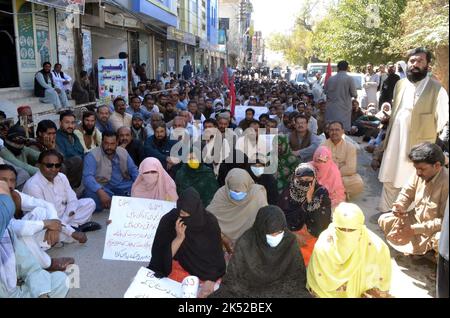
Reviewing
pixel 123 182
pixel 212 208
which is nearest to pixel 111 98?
pixel 123 182

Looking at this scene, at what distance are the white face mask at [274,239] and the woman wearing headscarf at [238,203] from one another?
854 millimetres

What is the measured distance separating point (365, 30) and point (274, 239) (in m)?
14.2

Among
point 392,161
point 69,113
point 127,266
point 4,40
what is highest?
point 4,40

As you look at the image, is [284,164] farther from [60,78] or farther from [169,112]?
[60,78]

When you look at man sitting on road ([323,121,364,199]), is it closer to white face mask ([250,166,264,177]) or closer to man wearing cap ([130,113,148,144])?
white face mask ([250,166,264,177])

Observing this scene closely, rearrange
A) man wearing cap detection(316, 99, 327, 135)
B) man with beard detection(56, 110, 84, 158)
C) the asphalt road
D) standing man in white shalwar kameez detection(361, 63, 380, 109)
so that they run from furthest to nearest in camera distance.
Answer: standing man in white shalwar kameez detection(361, 63, 380, 109) → man wearing cap detection(316, 99, 327, 135) → man with beard detection(56, 110, 84, 158) → the asphalt road

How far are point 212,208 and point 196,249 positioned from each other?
76 centimetres

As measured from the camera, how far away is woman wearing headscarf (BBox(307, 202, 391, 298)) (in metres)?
2.76

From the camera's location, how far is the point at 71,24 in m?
10.5

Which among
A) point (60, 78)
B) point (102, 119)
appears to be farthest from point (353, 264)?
point (60, 78)

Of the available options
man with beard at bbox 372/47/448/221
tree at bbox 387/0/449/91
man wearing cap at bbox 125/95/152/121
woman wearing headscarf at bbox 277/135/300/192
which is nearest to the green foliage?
tree at bbox 387/0/449/91

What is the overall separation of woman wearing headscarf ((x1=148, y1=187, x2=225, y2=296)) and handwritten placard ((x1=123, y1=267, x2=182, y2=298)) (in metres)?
0.08

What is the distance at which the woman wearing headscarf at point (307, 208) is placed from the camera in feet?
12.2
